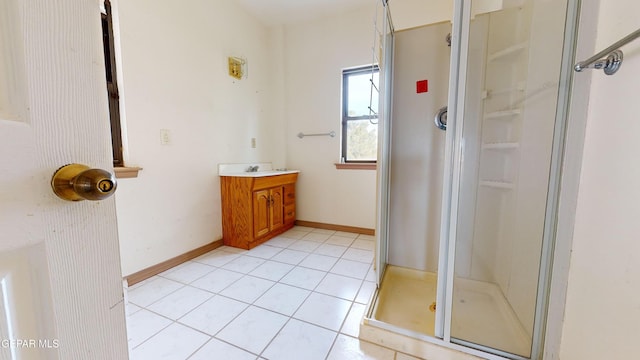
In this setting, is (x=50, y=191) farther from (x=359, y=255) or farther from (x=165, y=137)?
(x=359, y=255)

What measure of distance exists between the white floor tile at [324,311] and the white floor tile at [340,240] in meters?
1.00

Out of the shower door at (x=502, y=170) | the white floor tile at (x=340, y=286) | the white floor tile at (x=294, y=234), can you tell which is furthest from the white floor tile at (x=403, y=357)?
the white floor tile at (x=294, y=234)

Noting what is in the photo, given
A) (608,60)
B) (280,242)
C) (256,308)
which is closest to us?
(608,60)

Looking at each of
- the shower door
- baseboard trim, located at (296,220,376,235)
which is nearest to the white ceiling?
the shower door

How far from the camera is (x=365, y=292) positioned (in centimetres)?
167

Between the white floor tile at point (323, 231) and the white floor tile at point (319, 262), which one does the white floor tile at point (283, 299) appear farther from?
the white floor tile at point (323, 231)

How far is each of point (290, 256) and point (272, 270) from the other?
0.31 metres

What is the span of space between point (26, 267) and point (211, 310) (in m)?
1.39

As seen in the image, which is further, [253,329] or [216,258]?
[216,258]

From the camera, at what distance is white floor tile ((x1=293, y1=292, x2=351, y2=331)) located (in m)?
1.38

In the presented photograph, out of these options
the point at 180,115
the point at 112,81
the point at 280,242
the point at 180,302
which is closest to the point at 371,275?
the point at 280,242

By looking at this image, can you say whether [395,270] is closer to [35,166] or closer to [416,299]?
[416,299]

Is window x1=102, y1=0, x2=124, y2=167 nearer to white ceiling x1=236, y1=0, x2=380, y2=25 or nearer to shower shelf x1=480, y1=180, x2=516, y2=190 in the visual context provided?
white ceiling x1=236, y1=0, x2=380, y2=25

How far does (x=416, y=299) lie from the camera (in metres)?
1.59
